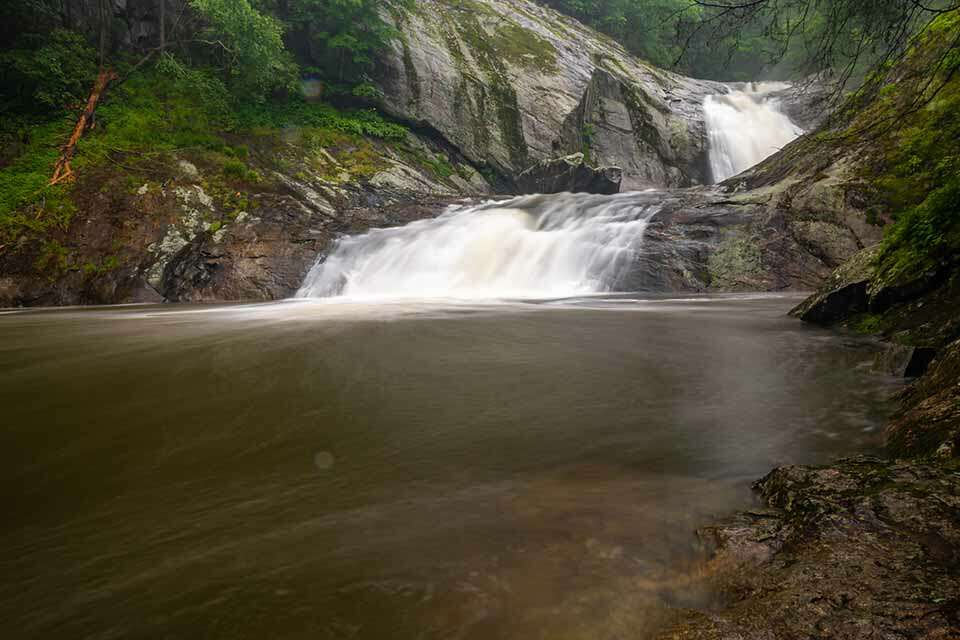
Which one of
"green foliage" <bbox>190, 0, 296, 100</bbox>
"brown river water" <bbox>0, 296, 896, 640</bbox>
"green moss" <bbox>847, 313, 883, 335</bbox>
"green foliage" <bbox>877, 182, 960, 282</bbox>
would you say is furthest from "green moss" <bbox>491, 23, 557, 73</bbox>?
"brown river water" <bbox>0, 296, 896, 640</bbox>

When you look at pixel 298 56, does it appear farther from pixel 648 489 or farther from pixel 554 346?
pixel 648 489

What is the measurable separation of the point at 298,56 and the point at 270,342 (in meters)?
19.2

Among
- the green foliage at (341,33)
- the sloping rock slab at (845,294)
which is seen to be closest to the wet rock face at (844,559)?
the sloping rock slab at (845,294)

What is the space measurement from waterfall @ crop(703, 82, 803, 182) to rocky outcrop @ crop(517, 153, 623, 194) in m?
7.55

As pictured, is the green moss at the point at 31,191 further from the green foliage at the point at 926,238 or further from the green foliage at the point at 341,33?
the green foliage at the point at 926,238

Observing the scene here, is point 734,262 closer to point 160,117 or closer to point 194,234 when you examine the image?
point 194,234

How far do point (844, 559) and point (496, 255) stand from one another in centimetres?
1089

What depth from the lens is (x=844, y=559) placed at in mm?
1342

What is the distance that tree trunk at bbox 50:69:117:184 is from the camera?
11641mm

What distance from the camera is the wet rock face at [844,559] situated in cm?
111

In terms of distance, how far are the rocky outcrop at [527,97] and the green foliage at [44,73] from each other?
9.47 m

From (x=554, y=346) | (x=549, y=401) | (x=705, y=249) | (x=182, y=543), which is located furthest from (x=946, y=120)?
(x=182, y=543)

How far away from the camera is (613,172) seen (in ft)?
58.4

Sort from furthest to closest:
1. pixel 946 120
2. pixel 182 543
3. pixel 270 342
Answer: pixel 946 120 → pixel 270 342 → pixel 182 543
